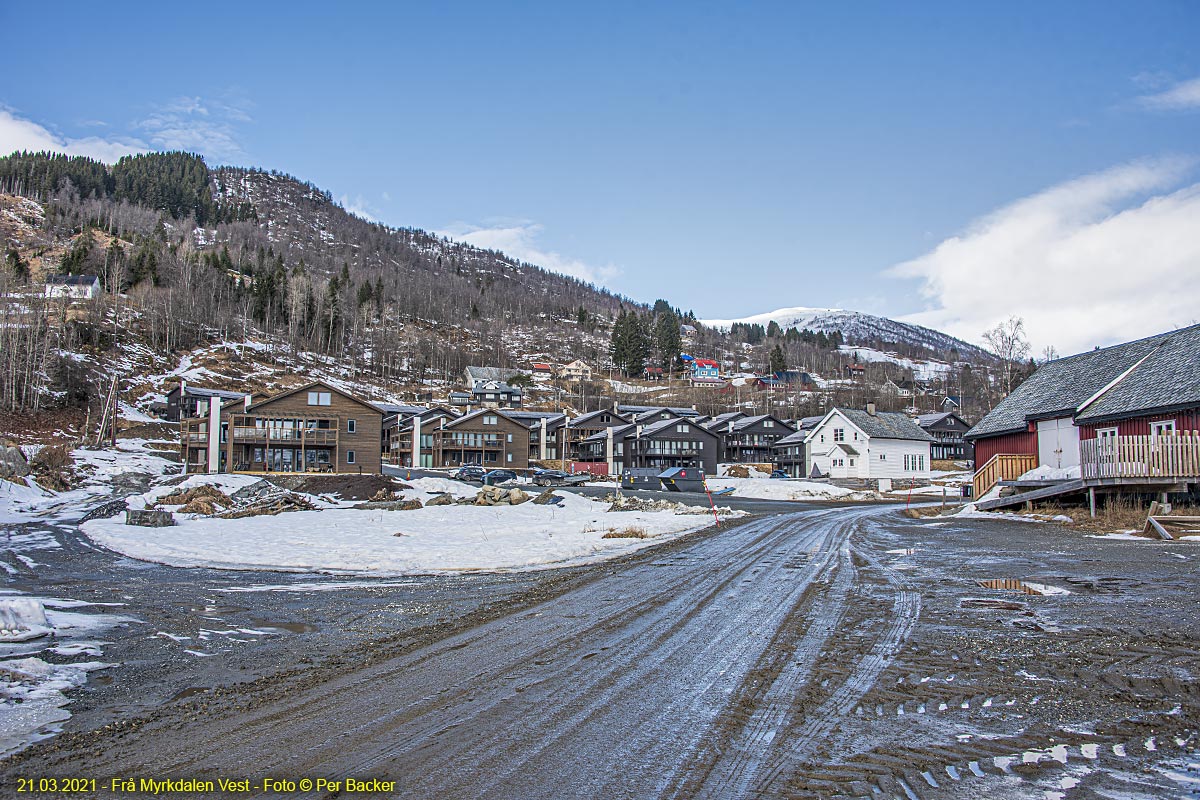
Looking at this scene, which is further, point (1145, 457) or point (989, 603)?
point (1145, 457)

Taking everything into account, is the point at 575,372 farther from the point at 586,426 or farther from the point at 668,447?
the point at 668,447

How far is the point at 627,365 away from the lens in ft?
561

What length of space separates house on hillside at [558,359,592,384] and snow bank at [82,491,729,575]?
133m

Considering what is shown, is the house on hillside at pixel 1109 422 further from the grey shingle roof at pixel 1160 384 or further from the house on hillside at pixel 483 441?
the house on hillside at pixel 483 441

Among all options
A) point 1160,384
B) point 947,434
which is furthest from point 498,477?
point 947,434

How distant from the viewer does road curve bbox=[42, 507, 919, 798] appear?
464cm

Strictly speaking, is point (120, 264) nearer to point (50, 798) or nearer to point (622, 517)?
point (622, 517)

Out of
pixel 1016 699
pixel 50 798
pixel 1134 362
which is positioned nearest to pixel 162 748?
pixel 50 798

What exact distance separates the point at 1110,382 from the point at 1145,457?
858cm

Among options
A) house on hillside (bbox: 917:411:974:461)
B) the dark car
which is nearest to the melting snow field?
the dark car

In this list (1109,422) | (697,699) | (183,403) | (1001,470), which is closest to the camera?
(697,699)

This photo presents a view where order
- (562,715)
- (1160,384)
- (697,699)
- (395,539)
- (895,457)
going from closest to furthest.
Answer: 1. (562,715)
2. (697,699)
3. (395,539)
4. (1160,384)
5. (895,457)

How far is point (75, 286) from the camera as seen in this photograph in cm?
11756

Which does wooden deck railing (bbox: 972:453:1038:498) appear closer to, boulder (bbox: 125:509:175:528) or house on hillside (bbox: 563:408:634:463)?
boulder (bbox: 125:509:175:528)
